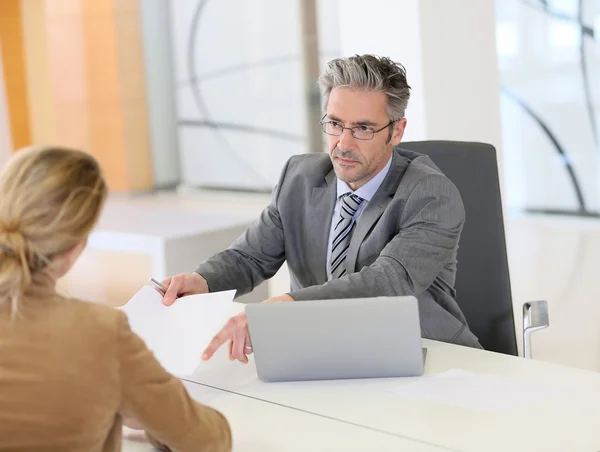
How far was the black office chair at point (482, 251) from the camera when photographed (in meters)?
2.47

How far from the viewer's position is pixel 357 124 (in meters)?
2.37

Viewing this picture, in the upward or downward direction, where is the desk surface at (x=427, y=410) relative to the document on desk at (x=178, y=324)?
downward

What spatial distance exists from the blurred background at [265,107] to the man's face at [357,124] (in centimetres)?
150

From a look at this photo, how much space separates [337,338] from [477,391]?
0.27 m

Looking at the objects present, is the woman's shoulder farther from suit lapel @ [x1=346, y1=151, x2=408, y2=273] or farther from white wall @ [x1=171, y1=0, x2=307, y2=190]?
white wall @ [x1=171, y1=0, x2=307, y2=190]

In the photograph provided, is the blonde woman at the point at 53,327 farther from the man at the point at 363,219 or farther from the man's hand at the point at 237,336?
the man at the point at 363,219

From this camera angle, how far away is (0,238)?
117 cm

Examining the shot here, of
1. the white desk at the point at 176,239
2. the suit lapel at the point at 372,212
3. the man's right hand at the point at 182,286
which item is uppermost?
the suit lapel at the point at 372,212

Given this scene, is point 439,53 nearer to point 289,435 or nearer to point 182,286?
point 182,286

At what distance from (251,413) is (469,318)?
97cm

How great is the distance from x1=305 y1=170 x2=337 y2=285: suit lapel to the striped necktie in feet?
0.13

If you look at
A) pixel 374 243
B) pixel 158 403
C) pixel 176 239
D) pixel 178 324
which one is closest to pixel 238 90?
pixel 176 239

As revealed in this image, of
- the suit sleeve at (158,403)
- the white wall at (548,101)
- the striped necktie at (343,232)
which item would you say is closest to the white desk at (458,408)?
the suit sleeve at (158,403)

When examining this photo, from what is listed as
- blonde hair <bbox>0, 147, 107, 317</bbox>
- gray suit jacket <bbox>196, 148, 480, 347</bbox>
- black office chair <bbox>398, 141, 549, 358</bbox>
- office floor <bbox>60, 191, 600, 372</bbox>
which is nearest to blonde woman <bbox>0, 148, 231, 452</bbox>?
blonde hair <bbox>0, 147, 107, 317</bbox>
